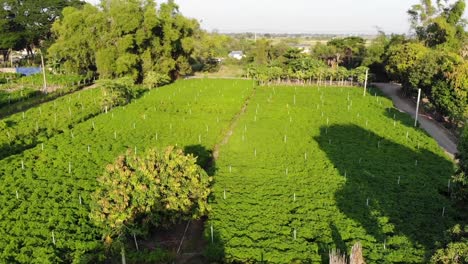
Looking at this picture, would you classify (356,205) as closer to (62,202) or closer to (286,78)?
(62,202)

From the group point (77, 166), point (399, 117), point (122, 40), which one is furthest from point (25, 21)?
point (399, 117)

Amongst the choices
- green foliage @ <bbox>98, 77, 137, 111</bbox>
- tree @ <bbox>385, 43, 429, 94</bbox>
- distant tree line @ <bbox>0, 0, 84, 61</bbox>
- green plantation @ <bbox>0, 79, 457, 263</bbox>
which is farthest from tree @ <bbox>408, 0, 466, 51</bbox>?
distant tree line @ <bbox>0, 0, 84, 61</bbox>

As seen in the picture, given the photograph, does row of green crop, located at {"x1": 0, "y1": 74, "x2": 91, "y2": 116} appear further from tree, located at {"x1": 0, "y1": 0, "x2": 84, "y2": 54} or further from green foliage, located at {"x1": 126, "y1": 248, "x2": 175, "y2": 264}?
green foliage, located at {"x1": 126, "y1": 248, "x2": 175, "y2": 264}

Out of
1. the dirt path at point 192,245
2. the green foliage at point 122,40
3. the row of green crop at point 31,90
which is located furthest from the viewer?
the green foliage at point 122,40

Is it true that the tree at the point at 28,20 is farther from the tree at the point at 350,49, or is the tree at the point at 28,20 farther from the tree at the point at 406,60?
the tree at the point at 406,60

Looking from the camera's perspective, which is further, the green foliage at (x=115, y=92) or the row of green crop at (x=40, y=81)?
the row of green crop at (x=40, y=81)

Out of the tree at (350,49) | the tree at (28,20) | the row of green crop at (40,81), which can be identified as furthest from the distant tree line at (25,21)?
the tree at (350,49)

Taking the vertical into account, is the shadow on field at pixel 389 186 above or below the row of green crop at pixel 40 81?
below
